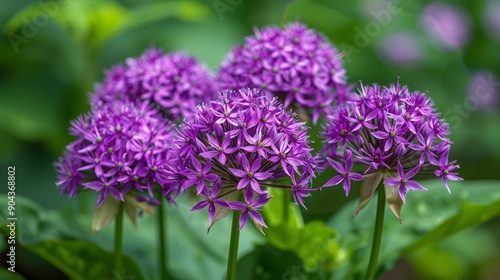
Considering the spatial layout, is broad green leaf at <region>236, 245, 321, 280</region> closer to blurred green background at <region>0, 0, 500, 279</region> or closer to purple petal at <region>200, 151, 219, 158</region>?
purple petal at <region>200, 151, 219, 158</region>

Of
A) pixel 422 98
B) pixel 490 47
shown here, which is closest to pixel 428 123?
pixel 422 98

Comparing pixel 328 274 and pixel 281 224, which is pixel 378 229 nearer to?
pixel 281 224

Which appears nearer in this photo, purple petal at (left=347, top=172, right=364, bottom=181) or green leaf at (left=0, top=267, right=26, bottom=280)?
purple petal at (left=347, top=172, right=364, bottom=181)

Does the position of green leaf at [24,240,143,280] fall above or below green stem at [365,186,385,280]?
below

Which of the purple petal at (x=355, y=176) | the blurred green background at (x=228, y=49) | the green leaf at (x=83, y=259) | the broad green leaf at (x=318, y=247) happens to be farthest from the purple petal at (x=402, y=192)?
the blurred green background at (x=228, y=49)

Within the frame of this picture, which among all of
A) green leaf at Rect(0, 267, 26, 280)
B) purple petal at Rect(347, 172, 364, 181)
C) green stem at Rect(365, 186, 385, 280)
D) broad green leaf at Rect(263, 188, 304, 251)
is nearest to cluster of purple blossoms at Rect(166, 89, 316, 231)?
purple petal at Rect(347, 172, 364, 181)

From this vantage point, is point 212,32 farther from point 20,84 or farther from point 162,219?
point 162,219

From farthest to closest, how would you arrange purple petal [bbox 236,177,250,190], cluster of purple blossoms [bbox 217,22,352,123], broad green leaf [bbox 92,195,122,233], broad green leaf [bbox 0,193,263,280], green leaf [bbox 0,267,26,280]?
broad green leaf [bbox 0,193,263,280] < green leaf [bbox 0,267,26,280] < cluster of purple blossoms [bbox 217,22,352,123] < broad green leaf [bbox 92,195,122,233] < purple petal [bbox 236,177,250,190]
